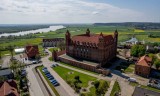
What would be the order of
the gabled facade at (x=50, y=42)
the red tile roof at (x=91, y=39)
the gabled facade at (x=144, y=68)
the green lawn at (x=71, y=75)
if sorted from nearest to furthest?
the green lawn at (x=71, y=75)
the gabled facade at (x=144, y=68)
the red tile roof at (x=91, y=39)
the gabled facade at (x=50, y=42)

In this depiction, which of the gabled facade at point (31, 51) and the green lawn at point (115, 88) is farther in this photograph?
the gabled facade at point (31, 51)

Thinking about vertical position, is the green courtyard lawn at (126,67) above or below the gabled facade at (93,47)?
below

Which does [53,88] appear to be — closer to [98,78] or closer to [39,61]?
[98,78]

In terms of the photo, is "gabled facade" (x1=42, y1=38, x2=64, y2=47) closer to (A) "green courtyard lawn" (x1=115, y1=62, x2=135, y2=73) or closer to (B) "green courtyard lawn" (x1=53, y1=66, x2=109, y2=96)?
(B) "green courtyard lawn" (x1=53, y1=66, x2=109, y2=96)

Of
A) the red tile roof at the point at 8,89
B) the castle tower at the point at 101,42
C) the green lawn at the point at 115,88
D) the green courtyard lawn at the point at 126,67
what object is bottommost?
the green lawn at the point at 115,88

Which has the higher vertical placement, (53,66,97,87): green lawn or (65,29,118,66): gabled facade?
(65,29,118,66): gabled facade

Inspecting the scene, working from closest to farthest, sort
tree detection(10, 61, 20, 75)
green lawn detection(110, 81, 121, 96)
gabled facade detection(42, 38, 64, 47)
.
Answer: green lawn detection(110, 81, 121, 96), tree detection(10, 61, 20, 75), gabled facade detection(42, 38, 64, 47)

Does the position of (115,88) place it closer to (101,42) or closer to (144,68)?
(144,68)

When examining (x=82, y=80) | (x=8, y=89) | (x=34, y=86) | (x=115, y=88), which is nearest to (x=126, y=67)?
(x=115, y=88)

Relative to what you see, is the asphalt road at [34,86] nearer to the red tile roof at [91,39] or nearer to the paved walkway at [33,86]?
the paved walkway at [33,86]

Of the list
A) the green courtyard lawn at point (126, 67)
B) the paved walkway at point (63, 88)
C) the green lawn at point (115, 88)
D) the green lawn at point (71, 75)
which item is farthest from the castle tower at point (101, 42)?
the paved walkway at point (63, 88)

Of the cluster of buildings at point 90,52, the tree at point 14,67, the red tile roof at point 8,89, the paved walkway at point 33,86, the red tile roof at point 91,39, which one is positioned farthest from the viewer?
the red tile roof at point 91,39

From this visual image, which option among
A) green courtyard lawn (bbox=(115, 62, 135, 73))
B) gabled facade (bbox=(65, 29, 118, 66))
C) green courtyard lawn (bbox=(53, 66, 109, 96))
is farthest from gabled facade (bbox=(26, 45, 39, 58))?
green courtyard lawn (bbox=(115, 62, 135, 73))
